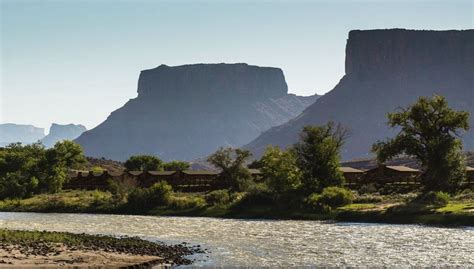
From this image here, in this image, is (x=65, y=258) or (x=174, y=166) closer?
(x=65, y=258)

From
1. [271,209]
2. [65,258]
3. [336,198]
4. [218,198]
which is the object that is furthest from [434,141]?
[65,258]

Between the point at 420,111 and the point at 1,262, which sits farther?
the point at 420,111

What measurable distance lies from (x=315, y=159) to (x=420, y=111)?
16993 mm

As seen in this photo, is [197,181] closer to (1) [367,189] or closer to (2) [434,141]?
(1) [367,189]

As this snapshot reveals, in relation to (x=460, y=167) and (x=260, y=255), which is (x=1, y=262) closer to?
(x=260, y=255)

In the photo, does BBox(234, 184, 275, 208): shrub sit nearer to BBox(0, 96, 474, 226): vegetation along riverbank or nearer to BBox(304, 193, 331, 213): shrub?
BBox(0, 96, 474, 226): vegetation along riverbank

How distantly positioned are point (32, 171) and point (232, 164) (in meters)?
39.1

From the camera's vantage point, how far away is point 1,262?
36000 millimetres

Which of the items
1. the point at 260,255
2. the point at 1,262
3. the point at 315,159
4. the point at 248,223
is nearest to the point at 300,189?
the point at 315,159

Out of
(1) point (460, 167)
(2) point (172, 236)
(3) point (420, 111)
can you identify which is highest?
(3) point (420, 111)

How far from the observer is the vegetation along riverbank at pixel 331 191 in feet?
241

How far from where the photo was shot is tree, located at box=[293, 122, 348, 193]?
298ft

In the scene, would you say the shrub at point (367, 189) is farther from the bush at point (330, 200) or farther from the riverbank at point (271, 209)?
the bush at point (330, 200)

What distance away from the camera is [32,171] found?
12250 centimetres
